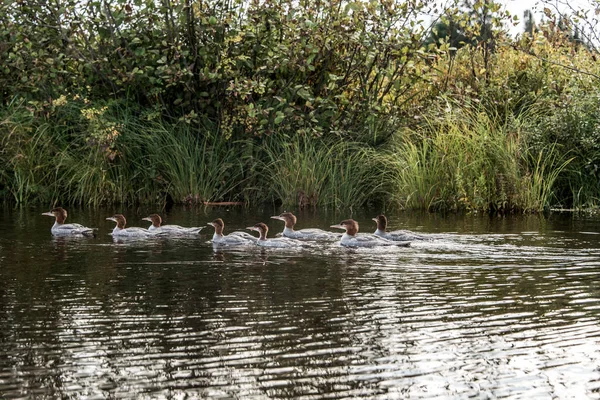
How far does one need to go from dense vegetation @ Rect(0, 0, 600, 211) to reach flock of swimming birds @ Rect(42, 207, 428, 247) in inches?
215

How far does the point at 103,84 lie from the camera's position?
910 inches

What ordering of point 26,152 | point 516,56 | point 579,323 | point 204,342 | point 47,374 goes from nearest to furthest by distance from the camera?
point 47,374 < point 204,342 < point 579,323 < point 26,152 < point 516,56

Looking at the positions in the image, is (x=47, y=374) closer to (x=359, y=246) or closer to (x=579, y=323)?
(x=579, y=323)

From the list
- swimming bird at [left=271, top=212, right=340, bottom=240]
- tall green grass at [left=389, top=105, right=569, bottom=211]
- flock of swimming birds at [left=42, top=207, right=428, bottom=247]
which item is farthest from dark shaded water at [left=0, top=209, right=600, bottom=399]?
tall green grass at [left=389, top=105, right=569, bottom=211]

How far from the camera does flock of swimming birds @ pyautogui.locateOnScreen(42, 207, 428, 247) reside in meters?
14.3

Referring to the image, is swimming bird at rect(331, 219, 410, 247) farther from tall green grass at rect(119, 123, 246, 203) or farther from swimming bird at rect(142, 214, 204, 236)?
tall green grass at rect(119, 123, 246, 203)

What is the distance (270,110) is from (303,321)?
13769mm

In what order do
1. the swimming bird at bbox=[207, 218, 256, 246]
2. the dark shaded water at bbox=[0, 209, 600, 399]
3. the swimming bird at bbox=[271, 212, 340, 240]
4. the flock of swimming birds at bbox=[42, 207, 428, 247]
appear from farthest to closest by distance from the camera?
the swimming bird at bbox=[271, 212, 340, 240], the swimming bird at bbox=[207, 218, 256, 246], the flock of swimming birds at bbox=[42, 207, 428, 247], the dark shaded water at bbox=[0, 209, 600, 399]

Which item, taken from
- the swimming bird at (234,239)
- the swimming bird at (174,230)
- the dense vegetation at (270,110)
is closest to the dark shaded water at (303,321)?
the swimming bird at (234,239)

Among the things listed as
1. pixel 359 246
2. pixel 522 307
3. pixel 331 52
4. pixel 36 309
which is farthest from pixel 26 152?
pixel 522 307

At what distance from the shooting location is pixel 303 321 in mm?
8445

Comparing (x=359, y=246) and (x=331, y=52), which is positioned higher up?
(x=331, y=52)

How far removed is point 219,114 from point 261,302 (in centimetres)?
1416

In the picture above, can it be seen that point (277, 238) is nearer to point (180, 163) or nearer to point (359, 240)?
point (359, 240)
